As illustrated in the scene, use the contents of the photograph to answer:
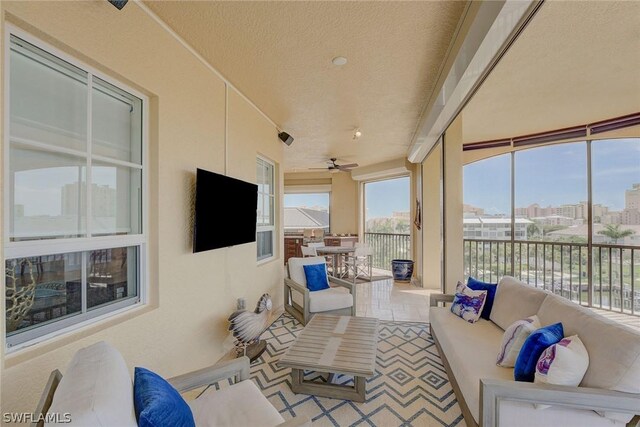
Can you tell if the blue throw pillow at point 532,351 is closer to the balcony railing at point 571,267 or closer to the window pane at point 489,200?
the balcony railing at point 571,267

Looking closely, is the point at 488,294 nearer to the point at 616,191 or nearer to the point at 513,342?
the point at 513,342

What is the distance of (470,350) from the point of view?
6.96 ft

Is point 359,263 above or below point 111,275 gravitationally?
below

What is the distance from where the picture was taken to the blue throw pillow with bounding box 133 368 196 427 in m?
0.96

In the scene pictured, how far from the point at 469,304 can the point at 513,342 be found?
90 centimetres

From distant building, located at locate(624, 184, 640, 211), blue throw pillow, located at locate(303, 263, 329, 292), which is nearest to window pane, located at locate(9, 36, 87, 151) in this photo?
blue throw pillow, located at locate(303, 263, 329, 292)

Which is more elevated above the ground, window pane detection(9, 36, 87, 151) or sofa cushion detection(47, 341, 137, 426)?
window pane detection(9, 36, 87, 151)

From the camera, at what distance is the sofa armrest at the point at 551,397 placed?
132cm

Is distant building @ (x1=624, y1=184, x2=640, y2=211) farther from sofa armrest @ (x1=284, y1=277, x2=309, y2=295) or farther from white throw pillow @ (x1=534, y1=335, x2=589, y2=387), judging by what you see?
sofa armrest @ (x1=284, y1=277, x2=309, y2=295)

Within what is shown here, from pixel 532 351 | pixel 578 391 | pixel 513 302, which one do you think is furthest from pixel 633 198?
pixel 578 391

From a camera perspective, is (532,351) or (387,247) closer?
(532,351)

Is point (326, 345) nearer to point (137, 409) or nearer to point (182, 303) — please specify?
point (182, 303)

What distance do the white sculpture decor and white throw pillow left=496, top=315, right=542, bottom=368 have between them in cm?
195

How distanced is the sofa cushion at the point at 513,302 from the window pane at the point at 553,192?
9.07 ft
